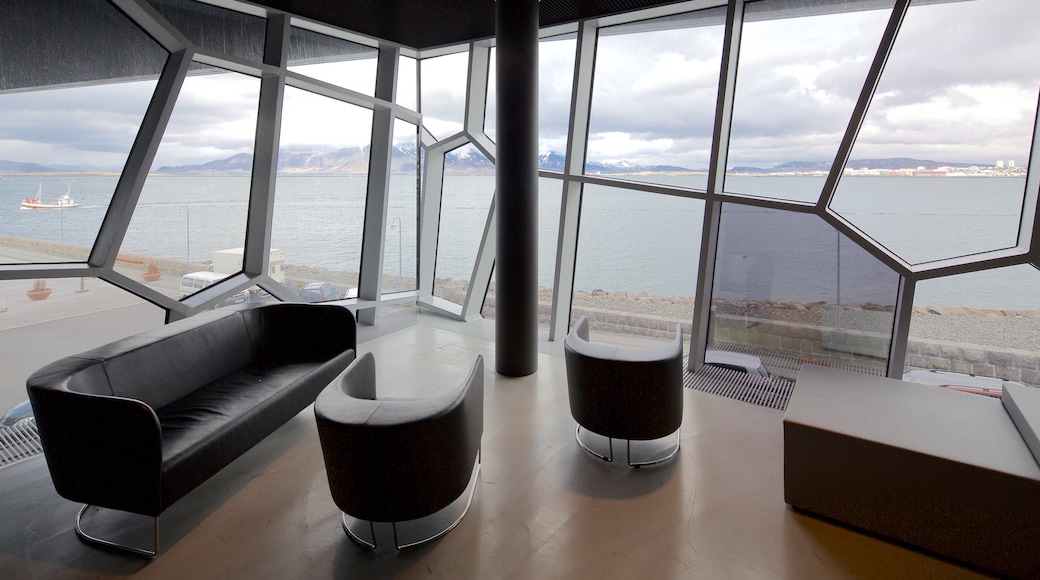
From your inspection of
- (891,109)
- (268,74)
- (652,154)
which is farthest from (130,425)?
(891,109)

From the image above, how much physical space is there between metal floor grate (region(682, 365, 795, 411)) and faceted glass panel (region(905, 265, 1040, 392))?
3.28ft

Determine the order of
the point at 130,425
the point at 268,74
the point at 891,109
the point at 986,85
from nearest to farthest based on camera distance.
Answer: the point at 130,425
the point at 986,85
the point at 891,109
the point at 268,74

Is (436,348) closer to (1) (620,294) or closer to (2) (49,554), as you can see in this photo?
(1) (620,294)

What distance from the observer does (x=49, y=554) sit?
2631 millimetres

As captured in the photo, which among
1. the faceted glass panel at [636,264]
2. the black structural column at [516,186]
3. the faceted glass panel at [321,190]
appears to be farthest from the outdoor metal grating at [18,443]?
the faceted glass panel at [636,264]

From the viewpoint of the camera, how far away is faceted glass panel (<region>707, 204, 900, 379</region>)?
4.51 m

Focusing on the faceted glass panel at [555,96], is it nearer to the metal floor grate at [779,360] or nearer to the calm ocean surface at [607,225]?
the calm ocean surface at [607,225]

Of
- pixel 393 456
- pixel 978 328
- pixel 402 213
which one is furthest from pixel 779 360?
pixel 402 213

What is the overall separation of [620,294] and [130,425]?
4812mm

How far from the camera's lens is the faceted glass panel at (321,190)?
19.0 ft

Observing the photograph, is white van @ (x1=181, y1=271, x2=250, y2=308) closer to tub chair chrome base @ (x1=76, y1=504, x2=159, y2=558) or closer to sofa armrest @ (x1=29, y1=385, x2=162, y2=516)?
sofa armrest @ (x1=29, y1=385, x2=162, y2=516)

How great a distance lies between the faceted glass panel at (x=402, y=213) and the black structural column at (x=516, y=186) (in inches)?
93.6

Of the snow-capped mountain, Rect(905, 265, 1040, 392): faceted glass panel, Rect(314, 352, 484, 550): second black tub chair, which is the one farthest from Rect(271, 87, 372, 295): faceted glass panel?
Rect(905, 265, 1040, 392): faceted glass panel

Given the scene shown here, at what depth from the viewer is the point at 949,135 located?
13.5 ft
